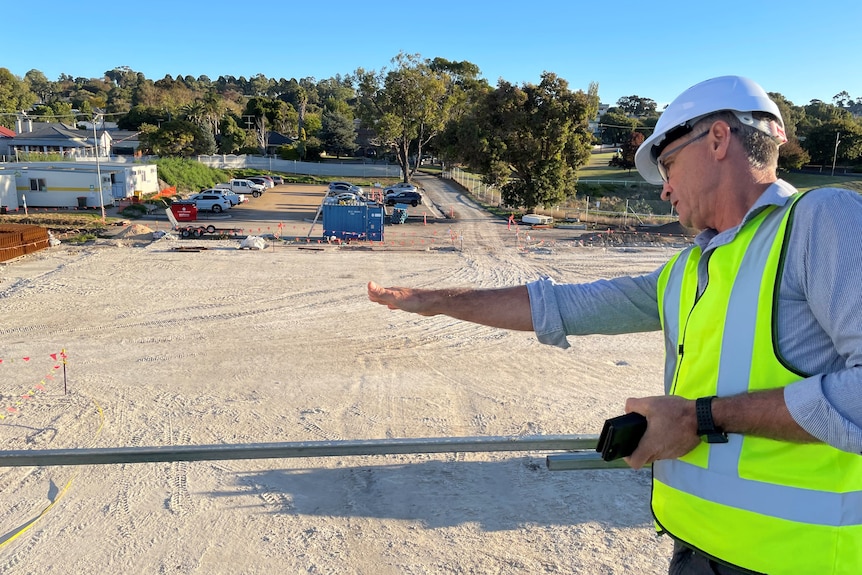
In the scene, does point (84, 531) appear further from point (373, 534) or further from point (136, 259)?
point (136, 259)

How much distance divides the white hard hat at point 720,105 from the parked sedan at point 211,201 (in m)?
35.1

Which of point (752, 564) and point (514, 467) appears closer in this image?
point (752, 564)

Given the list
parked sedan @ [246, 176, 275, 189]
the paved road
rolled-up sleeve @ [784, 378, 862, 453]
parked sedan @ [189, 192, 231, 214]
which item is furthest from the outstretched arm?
parked sedan @ [246, 176, 275, 189]

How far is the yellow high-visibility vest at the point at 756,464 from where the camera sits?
1354mm

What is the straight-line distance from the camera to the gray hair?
5.19ft

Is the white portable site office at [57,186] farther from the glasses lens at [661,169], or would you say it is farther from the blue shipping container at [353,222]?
the glasses lens at [661,169]

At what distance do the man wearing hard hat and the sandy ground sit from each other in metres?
4.38

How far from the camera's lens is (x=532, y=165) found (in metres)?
32.4

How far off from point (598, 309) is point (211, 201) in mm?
34926

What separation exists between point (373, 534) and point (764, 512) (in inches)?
203

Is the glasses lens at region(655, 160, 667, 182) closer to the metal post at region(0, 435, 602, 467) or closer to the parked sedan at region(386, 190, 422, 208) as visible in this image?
the metal post at region(0, 435, 602, 467)

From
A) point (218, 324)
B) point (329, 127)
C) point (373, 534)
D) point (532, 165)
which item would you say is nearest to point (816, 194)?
point (373, 534)

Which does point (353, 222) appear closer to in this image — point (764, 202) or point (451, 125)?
point (451, 125)

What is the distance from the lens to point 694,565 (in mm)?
1608
